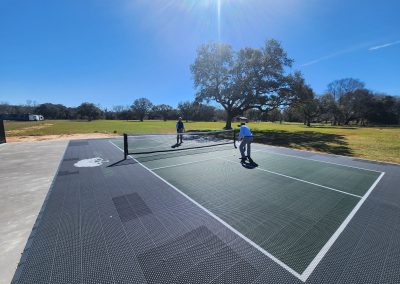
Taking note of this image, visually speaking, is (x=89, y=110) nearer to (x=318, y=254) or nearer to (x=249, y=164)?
(x=249, y=164)

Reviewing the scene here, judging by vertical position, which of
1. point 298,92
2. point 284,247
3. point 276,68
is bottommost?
point 284,247

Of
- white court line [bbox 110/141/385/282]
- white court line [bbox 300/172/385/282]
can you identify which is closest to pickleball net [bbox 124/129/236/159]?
white court line [bbox 110/141/385/282]

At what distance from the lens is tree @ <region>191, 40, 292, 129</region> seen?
89.5ft

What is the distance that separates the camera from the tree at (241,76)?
27.3 meters

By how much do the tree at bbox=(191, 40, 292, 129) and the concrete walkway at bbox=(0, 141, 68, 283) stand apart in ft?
82.0

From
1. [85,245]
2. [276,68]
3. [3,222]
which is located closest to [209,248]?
[85,245]

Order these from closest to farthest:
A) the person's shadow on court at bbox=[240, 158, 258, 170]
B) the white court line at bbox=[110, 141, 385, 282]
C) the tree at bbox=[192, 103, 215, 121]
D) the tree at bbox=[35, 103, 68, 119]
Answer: the white court line at bbox=[110, 141, 385, 282] < the person's shadow on court at bbox=[240, 158, 258, 170] < the tree at bbox=[192, 103, 215, 121] < the tree at bbox=[35, 103, 68, 119]

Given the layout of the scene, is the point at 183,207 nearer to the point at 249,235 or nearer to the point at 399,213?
the point at 249,235

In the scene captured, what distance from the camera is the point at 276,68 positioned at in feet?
89.0

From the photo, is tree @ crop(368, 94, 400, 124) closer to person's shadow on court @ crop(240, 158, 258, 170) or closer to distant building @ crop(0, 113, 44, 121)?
person's shadow on court @ crop(240, 158, 258, 170)

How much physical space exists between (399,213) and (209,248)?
171 inches

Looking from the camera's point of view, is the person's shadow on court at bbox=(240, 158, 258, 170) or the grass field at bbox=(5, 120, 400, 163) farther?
the grass field at bbox=(5, 120, 400, 163)

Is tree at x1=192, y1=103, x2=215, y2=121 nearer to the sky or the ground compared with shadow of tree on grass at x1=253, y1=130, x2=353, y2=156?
nearer to the sky

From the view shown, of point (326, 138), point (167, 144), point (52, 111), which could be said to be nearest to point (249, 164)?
point (167, 144)
